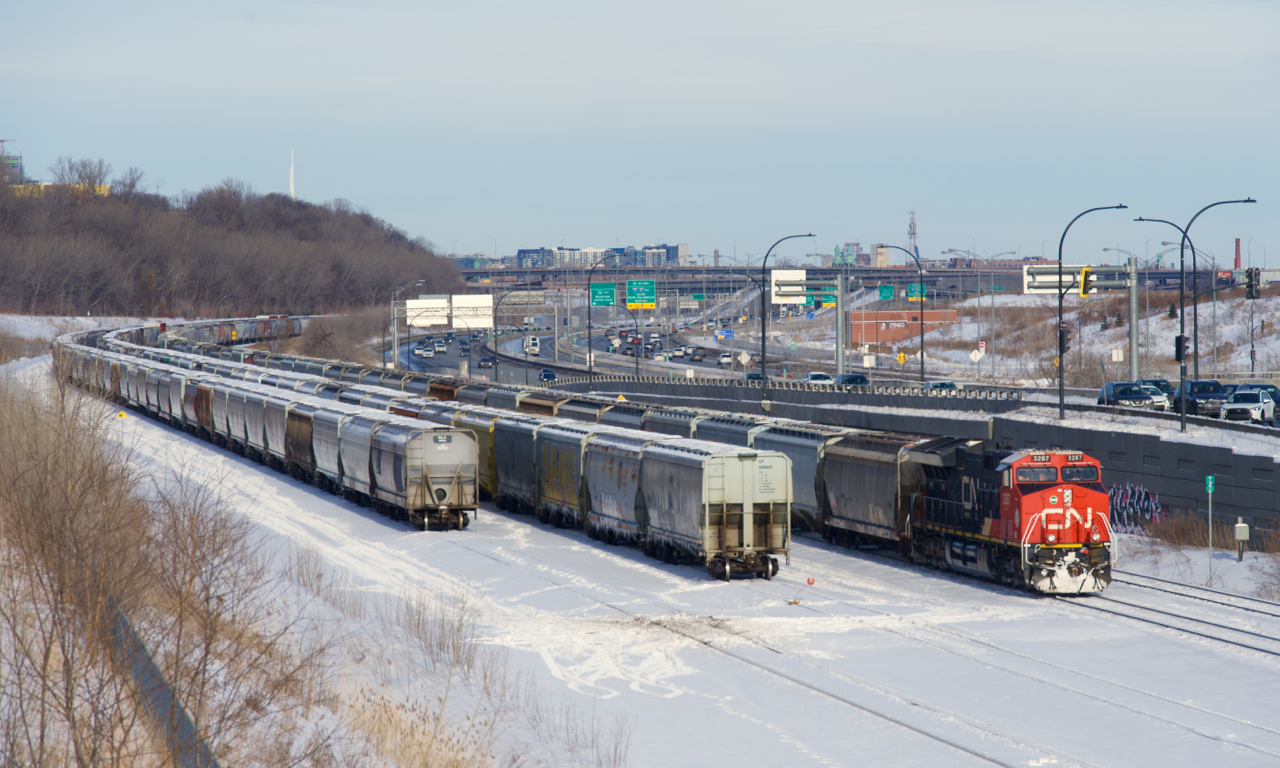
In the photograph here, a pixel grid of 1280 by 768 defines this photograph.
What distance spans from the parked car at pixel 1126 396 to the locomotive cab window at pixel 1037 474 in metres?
28.9

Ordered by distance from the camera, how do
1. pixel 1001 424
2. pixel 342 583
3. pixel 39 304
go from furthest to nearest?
pixel 39 304 < pixel 1001 424 < pixel 342 583

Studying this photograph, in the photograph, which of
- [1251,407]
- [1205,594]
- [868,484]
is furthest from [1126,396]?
[1205,594]

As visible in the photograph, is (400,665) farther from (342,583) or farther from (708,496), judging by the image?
(708,496)

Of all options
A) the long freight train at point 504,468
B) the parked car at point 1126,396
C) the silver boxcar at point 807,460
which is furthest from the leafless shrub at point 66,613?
the parked car at point 1126,396

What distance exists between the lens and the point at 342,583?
86.3 feet

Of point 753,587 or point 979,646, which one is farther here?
point 753,587

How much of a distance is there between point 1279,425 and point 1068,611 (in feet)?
105

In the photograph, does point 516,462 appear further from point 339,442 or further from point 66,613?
point 66,613

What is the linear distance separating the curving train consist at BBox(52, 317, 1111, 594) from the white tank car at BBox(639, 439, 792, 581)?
3 cm

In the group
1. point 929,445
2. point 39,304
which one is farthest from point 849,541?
point 39,304

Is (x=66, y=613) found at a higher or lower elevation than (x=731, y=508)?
higher

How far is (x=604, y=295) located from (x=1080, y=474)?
73658 millimetres

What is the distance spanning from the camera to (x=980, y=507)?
2734 cm

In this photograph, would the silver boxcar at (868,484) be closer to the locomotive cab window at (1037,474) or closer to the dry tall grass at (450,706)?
the locomotive cab window at (1037,474)
